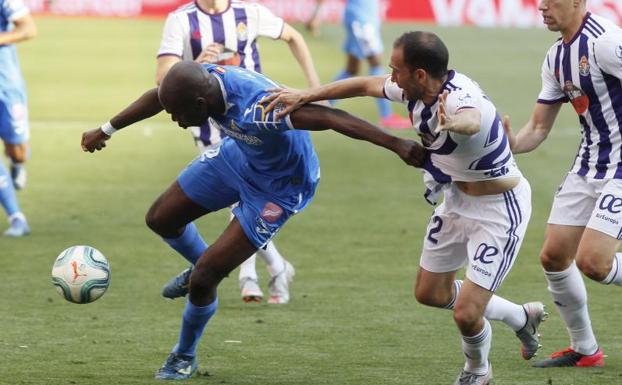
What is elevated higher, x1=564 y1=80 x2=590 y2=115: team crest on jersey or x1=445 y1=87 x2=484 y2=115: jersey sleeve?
x1=445 y1=87 x2=484 y2=115: jersey sleeve

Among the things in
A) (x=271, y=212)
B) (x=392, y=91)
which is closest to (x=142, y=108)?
(x=271, y=212)

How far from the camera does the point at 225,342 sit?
8.38 meters

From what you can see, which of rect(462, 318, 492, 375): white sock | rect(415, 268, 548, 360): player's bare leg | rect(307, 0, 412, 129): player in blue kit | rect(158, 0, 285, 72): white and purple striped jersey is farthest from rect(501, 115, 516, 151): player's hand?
rect(307, 0, 412, 129): player in blue kit

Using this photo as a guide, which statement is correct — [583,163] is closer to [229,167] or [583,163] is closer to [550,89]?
[550,89]

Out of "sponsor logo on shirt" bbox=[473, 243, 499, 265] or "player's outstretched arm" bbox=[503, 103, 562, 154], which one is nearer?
"sponsor logo on shirt" bbox=[473, 243, 499, 265]

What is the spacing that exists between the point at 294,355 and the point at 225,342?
1.98 ft

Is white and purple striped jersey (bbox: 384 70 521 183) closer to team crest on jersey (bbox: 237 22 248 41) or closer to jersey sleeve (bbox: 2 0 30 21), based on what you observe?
team crest on jersey (bbox: 237 22 248 41)

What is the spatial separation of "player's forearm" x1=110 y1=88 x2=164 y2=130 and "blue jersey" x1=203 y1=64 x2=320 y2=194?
1.24 feet

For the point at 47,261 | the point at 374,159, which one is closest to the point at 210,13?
the point at 47,261

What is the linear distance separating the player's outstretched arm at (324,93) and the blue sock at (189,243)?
1.47 metres

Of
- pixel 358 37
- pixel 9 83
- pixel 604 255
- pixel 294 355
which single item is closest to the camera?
pixel 604 255

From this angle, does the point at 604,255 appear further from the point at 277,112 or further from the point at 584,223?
the point at 277,112

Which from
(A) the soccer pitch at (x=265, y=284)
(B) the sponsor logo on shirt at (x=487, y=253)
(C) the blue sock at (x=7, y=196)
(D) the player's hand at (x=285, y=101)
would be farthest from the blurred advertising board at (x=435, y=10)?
(B) the sponsor logo on shirt at (x=487, y=253)

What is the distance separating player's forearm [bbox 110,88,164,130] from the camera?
7.40m
